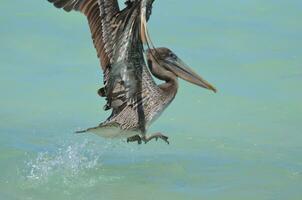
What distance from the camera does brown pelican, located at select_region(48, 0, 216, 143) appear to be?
344 inches

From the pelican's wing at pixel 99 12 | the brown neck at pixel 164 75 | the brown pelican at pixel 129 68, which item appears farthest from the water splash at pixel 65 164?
the pelican's wing at pixel 99 12

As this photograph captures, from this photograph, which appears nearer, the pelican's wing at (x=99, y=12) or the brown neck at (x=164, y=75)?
the pelican's wing at (x=99, y=12)

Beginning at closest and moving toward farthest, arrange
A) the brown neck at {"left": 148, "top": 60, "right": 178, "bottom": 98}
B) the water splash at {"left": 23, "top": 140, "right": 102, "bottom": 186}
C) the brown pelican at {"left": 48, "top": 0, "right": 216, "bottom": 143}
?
the brown pelican at {"left": 48, "top": 0, "right": 216, "bottom": 143} → the brown neck at {"left": 148, "top": 60, "right": 178, "bottom": 98} → the water splash at {"left": 23, "top": 140, "right": 102, "bottom": 186}

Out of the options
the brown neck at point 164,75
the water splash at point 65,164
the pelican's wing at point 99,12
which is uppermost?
the pelican's wing at point 99,12

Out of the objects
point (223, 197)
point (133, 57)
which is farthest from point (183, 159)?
point (133, 57)

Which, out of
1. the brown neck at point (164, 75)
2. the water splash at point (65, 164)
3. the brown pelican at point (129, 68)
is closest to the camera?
the brown pelican at point (129, 68)

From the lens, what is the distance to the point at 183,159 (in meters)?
11.5

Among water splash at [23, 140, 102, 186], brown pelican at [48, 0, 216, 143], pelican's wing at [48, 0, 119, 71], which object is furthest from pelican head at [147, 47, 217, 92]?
water splash at [23, 140, 102, 186]

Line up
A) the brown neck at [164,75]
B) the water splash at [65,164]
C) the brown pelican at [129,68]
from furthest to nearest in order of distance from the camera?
the water splash at [65,164] → the brown neck at [164,75] → the brown pelican at [129,68]

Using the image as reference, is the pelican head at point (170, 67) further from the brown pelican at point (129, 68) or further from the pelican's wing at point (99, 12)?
the pelican's wing at point (99, 12)

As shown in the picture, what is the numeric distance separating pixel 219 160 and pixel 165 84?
1926 mm

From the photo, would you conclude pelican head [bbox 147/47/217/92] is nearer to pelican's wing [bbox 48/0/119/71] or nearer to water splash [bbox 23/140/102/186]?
pelican's wing [bbox 48/0/119/71]

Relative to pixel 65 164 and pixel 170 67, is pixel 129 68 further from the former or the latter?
pixel 65 164

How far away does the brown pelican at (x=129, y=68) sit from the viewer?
873 cm
